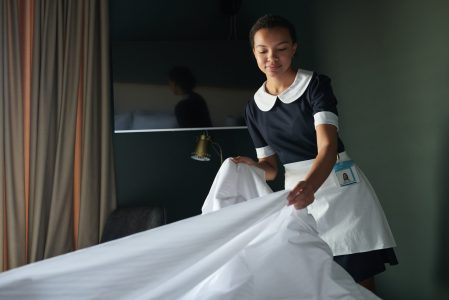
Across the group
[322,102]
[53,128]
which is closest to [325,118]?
[322,102]

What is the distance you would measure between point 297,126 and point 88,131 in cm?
181

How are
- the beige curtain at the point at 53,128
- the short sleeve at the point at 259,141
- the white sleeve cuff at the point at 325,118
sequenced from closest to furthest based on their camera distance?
1. the white sleeve cuff at the point at 325,118
2. the short sleeve at the point at 259,141
3. the beige curtain at the point at 53,128

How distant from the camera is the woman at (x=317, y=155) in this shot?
1559 mm

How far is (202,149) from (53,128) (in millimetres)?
911

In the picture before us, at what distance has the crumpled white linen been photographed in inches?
45.7

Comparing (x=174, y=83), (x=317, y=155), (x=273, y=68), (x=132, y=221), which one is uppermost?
(x=174, y=83)

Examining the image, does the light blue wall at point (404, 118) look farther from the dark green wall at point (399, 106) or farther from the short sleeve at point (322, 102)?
the short sleeve at point (322, 102)

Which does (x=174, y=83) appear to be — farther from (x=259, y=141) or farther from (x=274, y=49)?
(x=274, y=49)

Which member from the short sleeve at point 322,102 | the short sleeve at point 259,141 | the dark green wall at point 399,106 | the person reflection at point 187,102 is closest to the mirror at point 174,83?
the person reflection at point 187,102

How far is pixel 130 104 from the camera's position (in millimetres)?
2977

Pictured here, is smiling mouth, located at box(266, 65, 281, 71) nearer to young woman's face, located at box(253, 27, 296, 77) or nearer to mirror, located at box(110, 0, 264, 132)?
young woman's face, located at box(253, 27, 296, 77)

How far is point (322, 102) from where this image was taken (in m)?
1.55

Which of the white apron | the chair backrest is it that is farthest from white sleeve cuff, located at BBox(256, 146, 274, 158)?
the chair backrest

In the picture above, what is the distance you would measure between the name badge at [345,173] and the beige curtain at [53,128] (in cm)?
188
